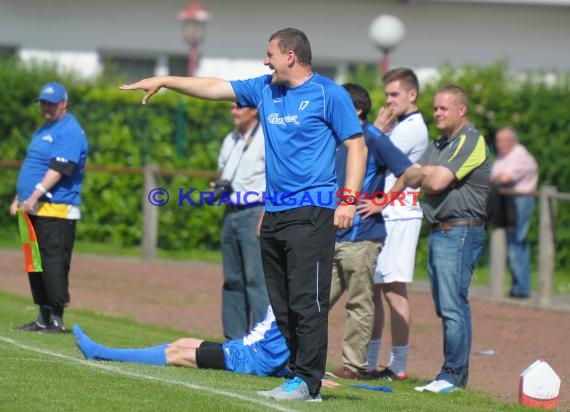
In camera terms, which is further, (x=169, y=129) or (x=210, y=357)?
(x=169, y=129)

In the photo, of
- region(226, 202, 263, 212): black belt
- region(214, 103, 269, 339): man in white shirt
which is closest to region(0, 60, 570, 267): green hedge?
region(214, 103, 269, 339): man in white shirt

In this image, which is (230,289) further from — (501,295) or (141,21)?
(141,21)

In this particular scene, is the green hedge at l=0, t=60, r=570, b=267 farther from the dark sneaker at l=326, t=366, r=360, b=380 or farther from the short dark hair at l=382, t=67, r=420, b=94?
the dark sneaker at l=326, t=366, r=360, b=380

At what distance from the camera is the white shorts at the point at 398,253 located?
33.0 feet

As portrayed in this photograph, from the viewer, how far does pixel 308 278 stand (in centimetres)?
759

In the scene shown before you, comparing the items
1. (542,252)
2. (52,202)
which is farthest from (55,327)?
(542,252)

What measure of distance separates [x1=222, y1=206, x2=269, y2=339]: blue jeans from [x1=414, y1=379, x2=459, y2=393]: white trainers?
2122 mm

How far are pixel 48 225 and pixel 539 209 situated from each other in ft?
25.1

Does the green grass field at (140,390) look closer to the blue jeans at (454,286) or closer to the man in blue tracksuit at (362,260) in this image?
the blue jeans at (454,286)

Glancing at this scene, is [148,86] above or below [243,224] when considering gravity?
above

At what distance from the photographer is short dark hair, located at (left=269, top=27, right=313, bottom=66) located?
303 inches

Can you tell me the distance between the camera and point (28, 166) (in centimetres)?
1106

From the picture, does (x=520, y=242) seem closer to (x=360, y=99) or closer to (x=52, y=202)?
(x=360, y=99)

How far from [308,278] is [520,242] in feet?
31.4
